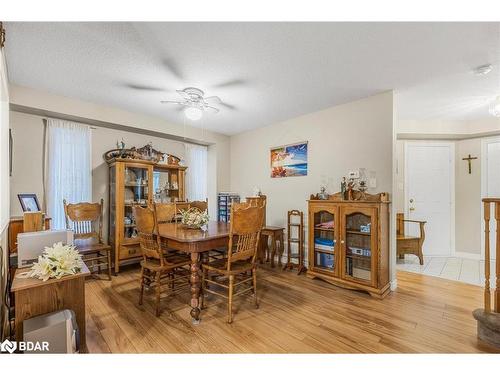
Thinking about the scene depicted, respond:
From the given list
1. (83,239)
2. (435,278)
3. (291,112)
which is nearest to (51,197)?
(83,239)

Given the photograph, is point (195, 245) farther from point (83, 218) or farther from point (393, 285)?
point (393, 285)

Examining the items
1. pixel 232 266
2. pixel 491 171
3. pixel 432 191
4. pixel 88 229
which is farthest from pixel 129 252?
pixel 491 171

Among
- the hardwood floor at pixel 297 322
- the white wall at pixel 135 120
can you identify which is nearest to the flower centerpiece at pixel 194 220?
the hardwood floor at pixel 297 322

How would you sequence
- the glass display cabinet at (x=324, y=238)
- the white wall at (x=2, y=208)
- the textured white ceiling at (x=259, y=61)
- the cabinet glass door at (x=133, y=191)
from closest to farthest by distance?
the white wall at (x=2, y=208) < the textured white ceiling at (x=259, y=61) < the glass display cabinet at (x=324, y=238) < the cabinet glass door at (x=133, y=191)

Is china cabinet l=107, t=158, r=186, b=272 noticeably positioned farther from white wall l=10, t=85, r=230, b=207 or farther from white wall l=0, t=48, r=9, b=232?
white wall l=0, t=48, r=9, b=232

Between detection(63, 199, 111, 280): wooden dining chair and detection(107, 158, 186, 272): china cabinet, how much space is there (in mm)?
166

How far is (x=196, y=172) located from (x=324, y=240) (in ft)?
9.20

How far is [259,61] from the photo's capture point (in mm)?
2217

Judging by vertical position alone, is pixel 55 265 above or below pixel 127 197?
below

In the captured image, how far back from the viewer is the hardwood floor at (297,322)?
1.77 meters

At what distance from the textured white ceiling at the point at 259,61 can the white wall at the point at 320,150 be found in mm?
270

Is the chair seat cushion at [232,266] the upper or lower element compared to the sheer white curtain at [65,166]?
lower

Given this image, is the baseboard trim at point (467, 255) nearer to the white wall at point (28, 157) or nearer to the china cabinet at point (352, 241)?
the china cabinet at point (352, 241)

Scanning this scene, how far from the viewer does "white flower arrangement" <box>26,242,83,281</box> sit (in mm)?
1543
